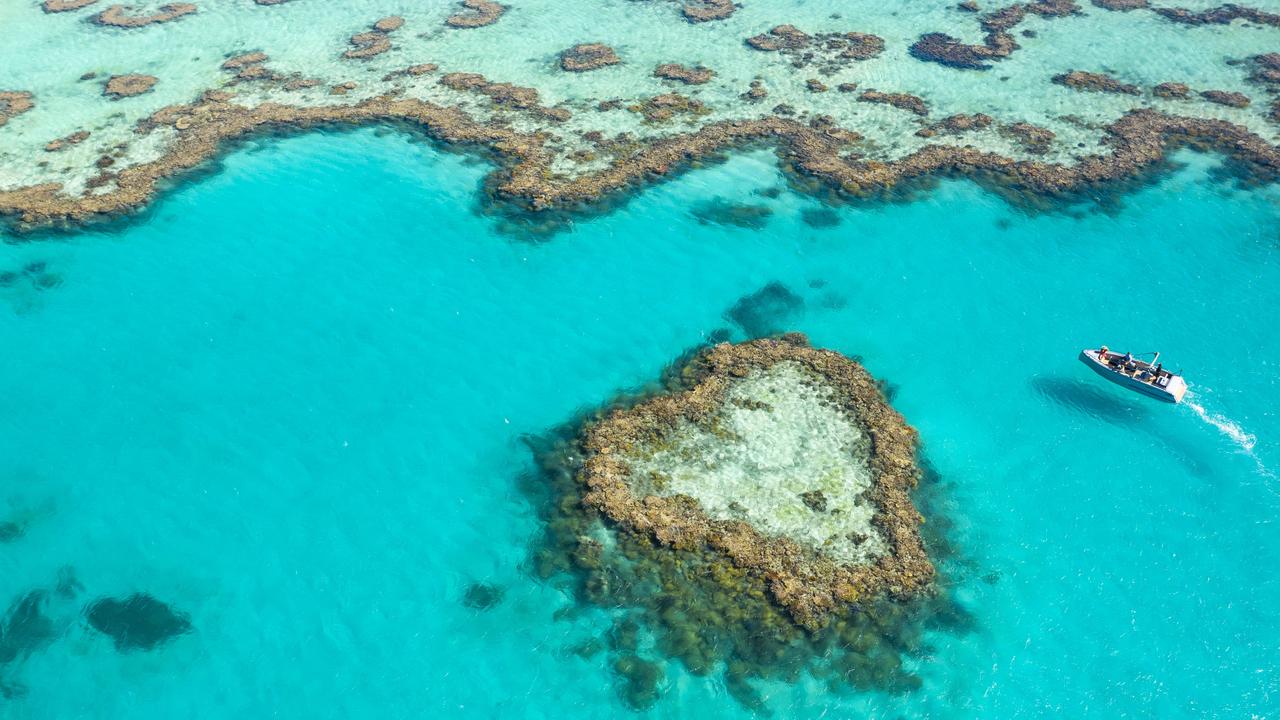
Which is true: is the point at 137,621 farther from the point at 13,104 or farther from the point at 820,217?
the point at 13,104

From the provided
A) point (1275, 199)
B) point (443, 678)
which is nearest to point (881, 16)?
point (1275, 199)

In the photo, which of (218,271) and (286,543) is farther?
(218,271)

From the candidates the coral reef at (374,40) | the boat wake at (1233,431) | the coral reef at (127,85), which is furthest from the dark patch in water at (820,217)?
the coral reef at (127,85)

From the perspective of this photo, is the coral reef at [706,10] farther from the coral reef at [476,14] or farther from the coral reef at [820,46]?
the coral reef at [476,14]

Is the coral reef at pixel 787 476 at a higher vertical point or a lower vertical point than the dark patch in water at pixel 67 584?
higher

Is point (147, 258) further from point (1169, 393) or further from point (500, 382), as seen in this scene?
point (1169, 393)

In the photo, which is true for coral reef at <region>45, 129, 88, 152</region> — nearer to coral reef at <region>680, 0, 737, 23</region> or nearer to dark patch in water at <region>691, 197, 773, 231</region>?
dark patch in water at <region>691, 197, 773, 231</region>

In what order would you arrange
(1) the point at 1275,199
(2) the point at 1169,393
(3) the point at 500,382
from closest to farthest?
1. (2) the point at 1169,393
2. (3) the point at 500,382
3. (1) the point at 1275,199
